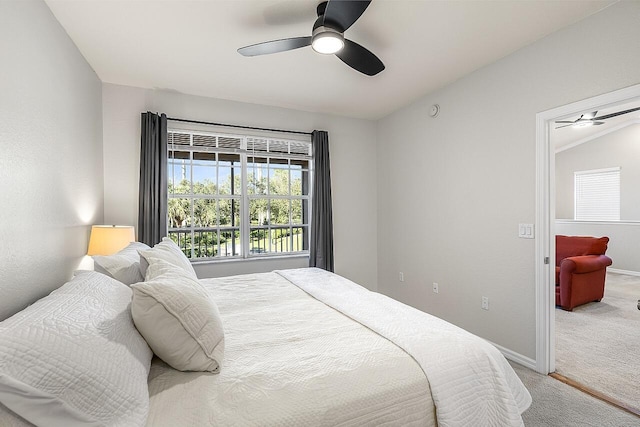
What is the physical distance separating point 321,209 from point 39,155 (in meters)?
2.77

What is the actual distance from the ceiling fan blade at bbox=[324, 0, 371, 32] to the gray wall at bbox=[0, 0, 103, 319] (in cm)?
160

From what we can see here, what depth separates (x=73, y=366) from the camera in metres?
0.83

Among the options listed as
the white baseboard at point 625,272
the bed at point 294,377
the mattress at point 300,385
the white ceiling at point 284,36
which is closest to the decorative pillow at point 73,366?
the bed at point 294,377

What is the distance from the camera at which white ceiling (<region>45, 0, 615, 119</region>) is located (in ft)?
6.73

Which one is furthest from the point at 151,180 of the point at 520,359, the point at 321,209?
the point at 520,359

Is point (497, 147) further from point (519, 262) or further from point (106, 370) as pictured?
point (106, 370)

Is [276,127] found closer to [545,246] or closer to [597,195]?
[545,246]

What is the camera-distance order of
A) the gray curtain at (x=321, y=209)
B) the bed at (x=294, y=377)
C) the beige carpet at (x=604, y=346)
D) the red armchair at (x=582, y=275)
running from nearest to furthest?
the bed at (x=294, y=377) → the beige carpet at (x=604, y=346) → the red armchair at (x=582, y=275) → the gray curtain at (x=321, y=209)

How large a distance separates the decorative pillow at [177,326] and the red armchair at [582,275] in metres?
4.40

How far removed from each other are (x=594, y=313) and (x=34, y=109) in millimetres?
5716

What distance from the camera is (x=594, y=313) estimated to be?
3.79 meters

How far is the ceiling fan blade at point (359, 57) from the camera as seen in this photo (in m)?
2.08

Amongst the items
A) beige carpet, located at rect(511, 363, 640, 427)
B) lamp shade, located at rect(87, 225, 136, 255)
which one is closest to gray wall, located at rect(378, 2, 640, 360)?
beige carpet, located at rect(511, 363, 640, 427)

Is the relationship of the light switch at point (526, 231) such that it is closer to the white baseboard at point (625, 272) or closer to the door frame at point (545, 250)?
the door frame at point (545, 250)
